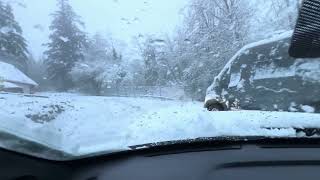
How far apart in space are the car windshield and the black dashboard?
0.17 ft

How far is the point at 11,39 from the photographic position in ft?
10.3

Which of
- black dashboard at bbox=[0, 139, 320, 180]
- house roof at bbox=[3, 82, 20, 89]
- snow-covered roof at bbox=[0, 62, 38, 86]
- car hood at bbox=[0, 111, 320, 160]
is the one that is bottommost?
black dashboard at bbox=[0, 139, 320, 180]

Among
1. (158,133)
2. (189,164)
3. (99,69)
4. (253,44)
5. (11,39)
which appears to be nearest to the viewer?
(189,164)

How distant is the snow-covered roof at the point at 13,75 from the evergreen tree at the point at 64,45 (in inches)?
4.6

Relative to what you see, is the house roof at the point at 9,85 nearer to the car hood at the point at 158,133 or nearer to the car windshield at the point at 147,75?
the car windshield at the point at 147,75

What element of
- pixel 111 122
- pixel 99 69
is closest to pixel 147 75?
pixel 99 69

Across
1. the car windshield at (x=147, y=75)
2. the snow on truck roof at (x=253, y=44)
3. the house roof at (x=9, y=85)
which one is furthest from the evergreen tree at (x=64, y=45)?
the snow on truck roof at (x=253, y=44)

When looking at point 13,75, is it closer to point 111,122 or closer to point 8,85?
point 8,85

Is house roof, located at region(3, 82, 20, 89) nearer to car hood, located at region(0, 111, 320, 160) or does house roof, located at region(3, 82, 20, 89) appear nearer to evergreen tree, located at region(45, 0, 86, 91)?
evergreen tree, located at region(45, 0, 86, 91)

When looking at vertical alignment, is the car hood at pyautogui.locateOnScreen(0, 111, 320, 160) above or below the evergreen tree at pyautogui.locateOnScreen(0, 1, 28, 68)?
below

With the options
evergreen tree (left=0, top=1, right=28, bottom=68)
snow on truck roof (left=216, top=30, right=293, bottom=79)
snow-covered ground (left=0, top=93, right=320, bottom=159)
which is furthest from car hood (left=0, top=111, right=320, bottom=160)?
snow on truck roof (left=216, top=30, right=293, bottom=79)

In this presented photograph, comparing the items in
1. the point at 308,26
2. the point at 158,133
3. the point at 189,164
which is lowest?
the point at 189,164

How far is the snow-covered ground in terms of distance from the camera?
2613 mm

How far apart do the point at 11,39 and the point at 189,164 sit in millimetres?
1254
